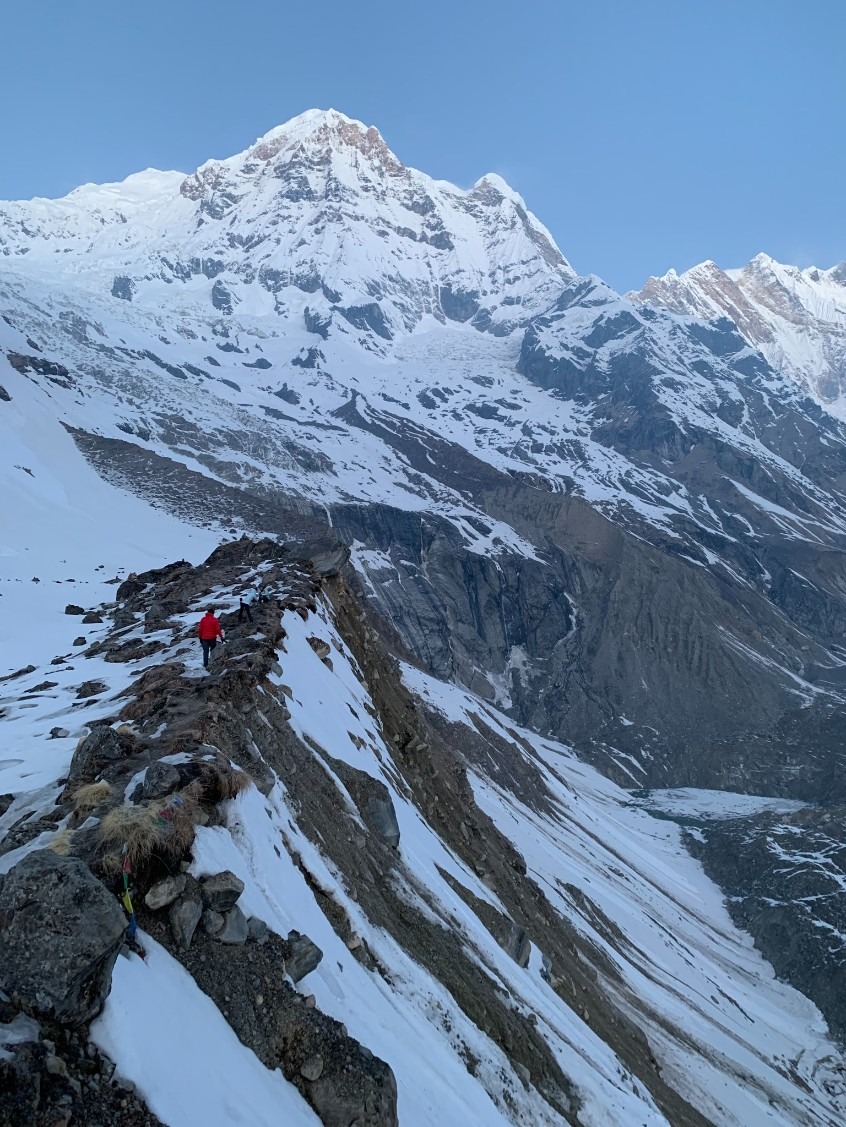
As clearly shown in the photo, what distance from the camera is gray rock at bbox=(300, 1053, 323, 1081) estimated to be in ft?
23.8

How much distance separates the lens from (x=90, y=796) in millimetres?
9102

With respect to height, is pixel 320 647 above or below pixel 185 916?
above

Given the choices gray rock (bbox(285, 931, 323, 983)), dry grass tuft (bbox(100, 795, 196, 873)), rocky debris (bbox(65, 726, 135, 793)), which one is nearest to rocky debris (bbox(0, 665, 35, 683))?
rocky debris (bbox(65, 726, 135, 793))

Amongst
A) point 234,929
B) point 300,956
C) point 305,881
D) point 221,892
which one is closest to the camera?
point 234,929

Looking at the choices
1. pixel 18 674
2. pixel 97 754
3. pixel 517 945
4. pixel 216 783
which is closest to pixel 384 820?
pixel 517 945

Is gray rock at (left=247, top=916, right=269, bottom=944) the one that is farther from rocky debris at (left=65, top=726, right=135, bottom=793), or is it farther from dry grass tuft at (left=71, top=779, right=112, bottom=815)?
rocky debris at (left=65, top=726, right=135, bottom=793)

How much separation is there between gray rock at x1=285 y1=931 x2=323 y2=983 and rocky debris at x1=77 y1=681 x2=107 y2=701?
1006 centimetres

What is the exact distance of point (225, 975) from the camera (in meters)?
7.47

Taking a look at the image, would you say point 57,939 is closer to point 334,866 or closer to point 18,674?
point 334,866

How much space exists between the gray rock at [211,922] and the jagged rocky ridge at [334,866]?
0.26ft

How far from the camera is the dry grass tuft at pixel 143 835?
7.62 metres

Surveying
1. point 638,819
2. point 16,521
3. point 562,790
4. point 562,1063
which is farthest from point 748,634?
point 562,1063

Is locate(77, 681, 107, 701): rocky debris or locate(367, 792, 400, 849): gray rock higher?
locate(367, 792, 400, 849): gray rock

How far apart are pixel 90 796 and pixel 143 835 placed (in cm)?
182
